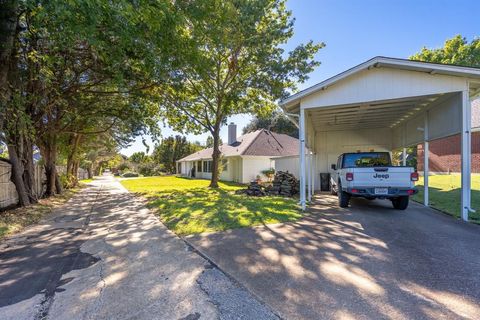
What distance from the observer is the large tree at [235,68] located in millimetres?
10906

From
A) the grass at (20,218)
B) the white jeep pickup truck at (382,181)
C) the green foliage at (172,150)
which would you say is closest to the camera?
the grass at (20,218)

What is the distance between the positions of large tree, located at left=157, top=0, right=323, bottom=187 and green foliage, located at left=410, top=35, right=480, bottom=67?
16657 mm

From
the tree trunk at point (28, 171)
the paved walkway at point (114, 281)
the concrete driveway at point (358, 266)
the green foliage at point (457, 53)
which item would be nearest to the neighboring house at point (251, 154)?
the tree trunk at point (28, 171)

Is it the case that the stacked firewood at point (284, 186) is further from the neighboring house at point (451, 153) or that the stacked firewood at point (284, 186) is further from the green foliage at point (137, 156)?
the green foliage at point (137, 156)

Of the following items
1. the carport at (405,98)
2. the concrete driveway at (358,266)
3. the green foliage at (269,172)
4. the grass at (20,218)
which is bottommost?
the grass at (20,218)

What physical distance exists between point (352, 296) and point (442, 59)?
28.9 m

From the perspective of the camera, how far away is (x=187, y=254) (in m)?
4.44

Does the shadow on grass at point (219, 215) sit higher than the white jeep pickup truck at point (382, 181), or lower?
lower

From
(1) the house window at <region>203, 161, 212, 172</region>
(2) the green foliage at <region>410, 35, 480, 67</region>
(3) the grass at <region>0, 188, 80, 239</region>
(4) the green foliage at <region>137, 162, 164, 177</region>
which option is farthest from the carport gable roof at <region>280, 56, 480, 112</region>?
(4) the green foliage at <region>137, 162, 164, 177</region>

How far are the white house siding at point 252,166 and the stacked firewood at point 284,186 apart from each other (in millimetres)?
7693

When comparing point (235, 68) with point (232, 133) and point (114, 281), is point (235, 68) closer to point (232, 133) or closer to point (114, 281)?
point (232, 133)

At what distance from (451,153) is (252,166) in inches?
Result: 640

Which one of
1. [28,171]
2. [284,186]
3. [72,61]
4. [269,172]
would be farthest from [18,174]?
[269,172]

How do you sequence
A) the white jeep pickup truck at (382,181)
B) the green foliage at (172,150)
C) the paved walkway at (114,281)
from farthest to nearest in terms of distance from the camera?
the green foliage at (172,150), the white jeep pickup truck at (382,181), the paved walkway at (114,281)
